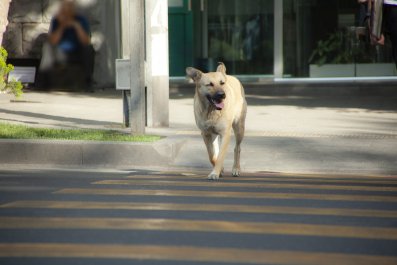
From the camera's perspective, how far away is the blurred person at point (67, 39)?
2.24 metres

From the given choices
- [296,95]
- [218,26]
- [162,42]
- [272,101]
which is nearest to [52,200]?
[162,42]

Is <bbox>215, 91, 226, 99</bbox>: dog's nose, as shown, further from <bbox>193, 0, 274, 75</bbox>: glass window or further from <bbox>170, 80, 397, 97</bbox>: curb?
<bbox>193, 0, 274, 75</bbox>: glass window

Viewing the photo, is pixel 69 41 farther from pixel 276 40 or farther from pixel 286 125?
pixel 276 40

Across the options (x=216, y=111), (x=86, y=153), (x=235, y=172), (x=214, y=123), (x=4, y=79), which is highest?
(x=4, y=79)

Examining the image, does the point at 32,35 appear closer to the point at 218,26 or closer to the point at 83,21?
the point at 218,26

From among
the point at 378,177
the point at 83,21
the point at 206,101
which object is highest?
the point at 83,21

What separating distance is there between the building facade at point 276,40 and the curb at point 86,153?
15521 millimetres

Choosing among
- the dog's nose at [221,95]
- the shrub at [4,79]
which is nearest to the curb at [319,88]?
the shrub at [4,79]

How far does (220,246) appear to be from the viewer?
487cm

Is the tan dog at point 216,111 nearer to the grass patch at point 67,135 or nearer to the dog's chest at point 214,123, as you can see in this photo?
the dog's chest at point 214,123

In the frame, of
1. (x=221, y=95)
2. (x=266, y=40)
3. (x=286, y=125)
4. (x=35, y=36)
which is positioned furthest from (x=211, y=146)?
(x=266, y=40)

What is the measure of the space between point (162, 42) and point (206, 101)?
4.23m

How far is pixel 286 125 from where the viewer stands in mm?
13734

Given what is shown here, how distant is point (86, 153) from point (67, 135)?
3.00 ft
